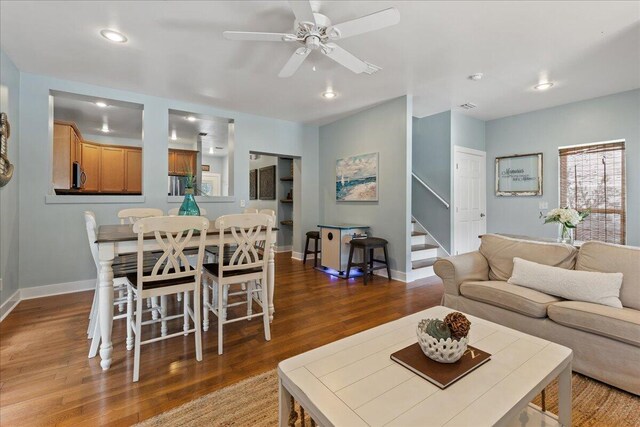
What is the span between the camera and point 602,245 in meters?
2.17

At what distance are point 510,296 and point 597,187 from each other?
138 inches

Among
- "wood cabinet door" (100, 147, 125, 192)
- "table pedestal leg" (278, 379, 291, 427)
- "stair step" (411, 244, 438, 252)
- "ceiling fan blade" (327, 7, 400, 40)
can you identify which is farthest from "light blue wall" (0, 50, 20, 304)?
"stair step" (411, 244, 438, 252)

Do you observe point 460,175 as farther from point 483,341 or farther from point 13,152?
point 13,152

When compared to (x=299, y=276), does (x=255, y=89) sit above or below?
above

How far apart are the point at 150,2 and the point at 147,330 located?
8.61 ft

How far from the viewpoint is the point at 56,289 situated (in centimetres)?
356

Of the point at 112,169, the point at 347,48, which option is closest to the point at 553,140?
the point at 347,48

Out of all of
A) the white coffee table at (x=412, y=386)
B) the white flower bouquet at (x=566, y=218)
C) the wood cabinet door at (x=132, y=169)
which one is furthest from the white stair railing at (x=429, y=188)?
the wood cabinet door at (x=132, y=169)

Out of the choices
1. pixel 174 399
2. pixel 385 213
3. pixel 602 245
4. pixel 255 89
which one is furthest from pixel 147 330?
pixel 602 245

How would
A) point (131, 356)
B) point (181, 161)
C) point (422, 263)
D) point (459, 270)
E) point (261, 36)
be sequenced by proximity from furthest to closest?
1. point (181, 161)
2. point (422, 263)
3. point (459, 270)
4. point (261, 36)
5. point (131, 356)

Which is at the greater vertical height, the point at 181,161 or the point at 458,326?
the point at 181,161

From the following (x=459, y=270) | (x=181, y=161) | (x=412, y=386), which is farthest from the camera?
(x=181, y=161)

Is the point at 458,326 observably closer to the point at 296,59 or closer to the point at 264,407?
the point at 264,407

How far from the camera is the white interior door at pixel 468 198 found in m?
4.95
